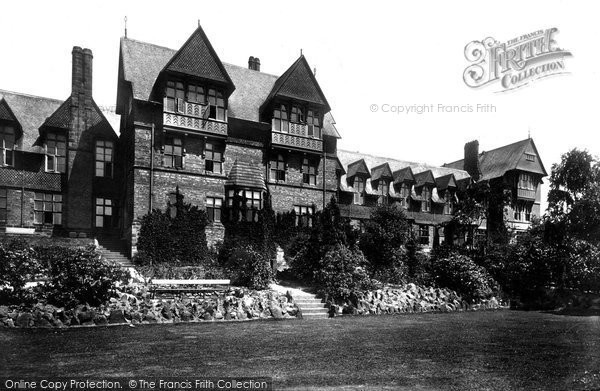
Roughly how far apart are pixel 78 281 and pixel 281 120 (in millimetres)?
21805

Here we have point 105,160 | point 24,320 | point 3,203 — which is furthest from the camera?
point 105,160

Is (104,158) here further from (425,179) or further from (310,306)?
(425,179)

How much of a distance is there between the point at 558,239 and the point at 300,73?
21.3m

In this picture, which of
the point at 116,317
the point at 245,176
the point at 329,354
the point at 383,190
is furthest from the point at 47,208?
the point at 383,190

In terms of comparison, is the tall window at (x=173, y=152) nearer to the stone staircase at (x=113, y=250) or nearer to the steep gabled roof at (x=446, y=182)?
the stone staircase at (x=113, y=250)

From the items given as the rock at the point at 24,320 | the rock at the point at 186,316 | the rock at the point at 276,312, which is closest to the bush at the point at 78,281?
the rock at the point at 24,320

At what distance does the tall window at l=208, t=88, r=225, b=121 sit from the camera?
34.4m

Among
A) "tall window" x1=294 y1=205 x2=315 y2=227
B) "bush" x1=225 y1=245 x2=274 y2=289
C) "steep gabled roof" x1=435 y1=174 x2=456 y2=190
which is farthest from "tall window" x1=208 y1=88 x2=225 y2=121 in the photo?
"steep gabled roof" x1=435 y1=174 x2=456 y2=190

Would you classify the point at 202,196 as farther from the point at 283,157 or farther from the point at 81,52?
the point at 81,52

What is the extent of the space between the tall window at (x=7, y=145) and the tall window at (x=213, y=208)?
13.7m

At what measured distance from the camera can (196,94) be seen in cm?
3388

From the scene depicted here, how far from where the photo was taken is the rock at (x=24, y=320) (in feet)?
56.9

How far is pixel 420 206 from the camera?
5262cm

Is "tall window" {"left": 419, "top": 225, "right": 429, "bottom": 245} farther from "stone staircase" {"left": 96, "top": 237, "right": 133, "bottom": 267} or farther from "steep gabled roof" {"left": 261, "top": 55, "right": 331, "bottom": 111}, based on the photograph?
"stone staircase" {"left": 96, "top": 237, "right": 133, "bottom": 267}
